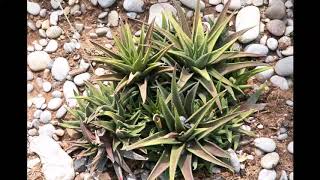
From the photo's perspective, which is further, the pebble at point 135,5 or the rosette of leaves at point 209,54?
the pebble at point 135,5

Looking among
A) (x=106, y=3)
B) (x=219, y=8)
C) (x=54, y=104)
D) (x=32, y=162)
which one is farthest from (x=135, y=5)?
(x=32, y=162)

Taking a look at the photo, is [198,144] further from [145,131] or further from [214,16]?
[214,16]

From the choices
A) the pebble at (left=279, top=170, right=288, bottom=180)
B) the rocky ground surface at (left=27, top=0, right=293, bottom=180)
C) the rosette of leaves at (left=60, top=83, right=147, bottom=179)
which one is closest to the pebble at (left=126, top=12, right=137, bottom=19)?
the rocky ground surface at (left=27, top=0, right=293, bottom=180)

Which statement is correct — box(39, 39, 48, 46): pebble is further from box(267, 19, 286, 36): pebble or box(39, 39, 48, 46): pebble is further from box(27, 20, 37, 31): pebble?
box(267, 19, 286, 36): pebble

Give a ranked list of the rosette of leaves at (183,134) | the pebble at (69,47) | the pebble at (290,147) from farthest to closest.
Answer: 1. the pebble at (69,47)
2. the pebble at (290,147)
3. the rosette of leaves at (183,134)

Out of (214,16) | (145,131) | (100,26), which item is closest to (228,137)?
(145,131)

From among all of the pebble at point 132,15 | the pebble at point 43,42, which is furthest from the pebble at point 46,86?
the pebble at point 132,15

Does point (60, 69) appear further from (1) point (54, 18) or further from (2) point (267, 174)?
(2) point (267, 174)

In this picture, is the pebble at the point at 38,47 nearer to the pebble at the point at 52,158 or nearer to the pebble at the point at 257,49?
the pebble at the point at 52,158
